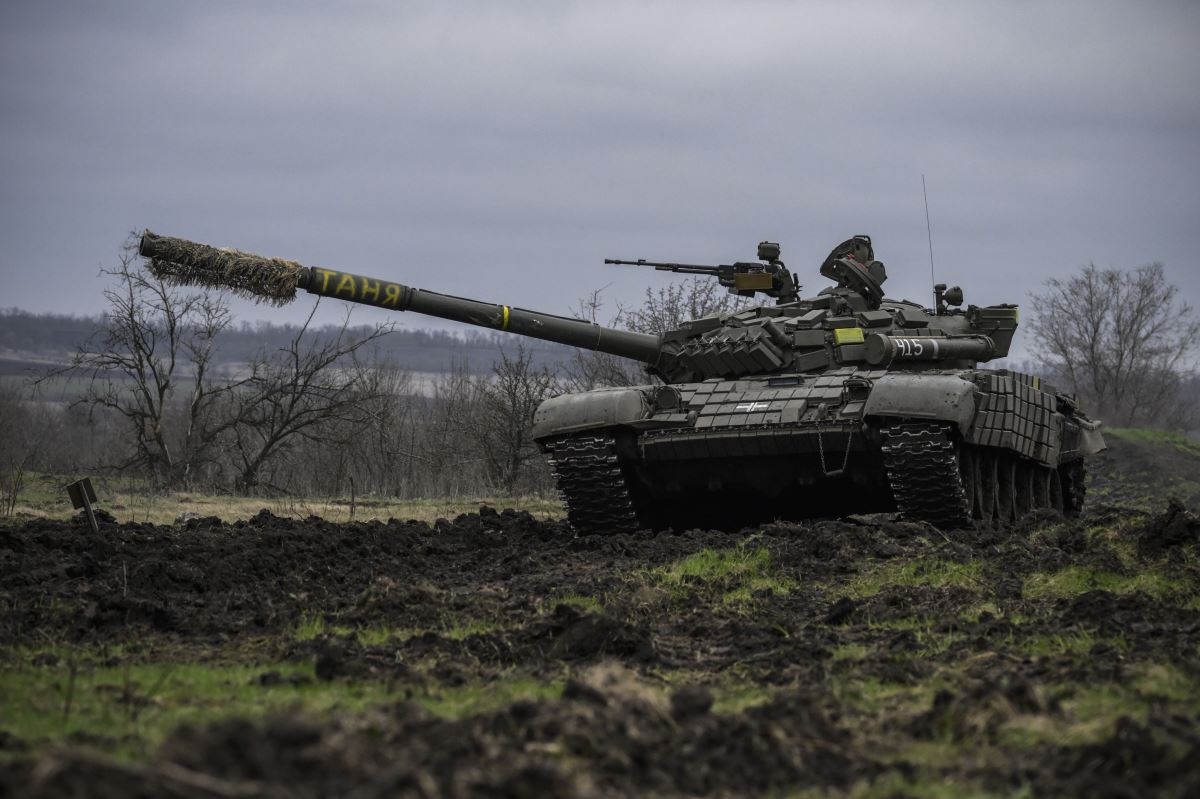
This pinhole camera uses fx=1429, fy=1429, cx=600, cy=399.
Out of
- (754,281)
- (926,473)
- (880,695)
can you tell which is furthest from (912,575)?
(754,281)

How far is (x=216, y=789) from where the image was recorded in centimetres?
392

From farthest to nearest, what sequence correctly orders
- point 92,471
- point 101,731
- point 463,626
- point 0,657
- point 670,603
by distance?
1. point 92,471
2. point 670,603
3. point 463,626
4. point 0,657
5. point 101,731

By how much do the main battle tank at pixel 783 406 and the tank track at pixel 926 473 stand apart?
19 mm

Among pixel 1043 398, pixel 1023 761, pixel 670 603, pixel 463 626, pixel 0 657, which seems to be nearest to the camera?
pixel 1023 761

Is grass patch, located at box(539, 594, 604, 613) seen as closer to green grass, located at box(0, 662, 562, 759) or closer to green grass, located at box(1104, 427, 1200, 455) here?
green grass, located at box(0, 662, 562, 759)

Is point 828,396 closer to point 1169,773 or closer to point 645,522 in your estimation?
point 645,522

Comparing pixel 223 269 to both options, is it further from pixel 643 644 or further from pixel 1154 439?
pixel 1154 439

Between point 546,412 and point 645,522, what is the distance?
7.50ft

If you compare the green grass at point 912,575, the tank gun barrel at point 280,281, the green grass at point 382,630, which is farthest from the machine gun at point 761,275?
the green grass at point 382,630

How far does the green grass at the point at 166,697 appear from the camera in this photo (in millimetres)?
5809

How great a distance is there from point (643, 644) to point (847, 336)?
8.11m

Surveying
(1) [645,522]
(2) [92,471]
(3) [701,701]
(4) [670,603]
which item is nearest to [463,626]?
(4) [670,603]

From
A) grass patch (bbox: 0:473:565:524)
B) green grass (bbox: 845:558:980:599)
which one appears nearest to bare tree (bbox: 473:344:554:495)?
grass patch (bbox: 0:473:565:524)

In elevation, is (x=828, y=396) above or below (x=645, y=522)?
above
